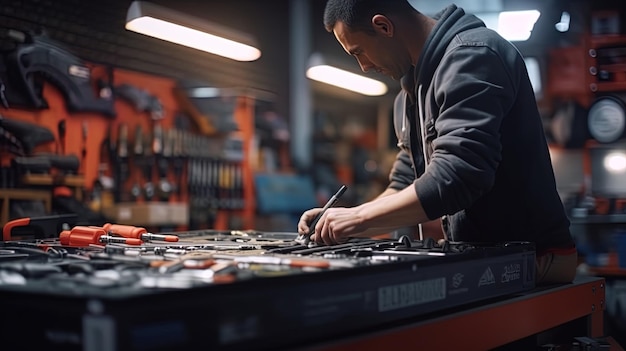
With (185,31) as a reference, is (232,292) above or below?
below

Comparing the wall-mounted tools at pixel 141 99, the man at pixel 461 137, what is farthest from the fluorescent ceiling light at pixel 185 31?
the man at pixel 461 137

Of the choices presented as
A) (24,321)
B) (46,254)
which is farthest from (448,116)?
(24,321)

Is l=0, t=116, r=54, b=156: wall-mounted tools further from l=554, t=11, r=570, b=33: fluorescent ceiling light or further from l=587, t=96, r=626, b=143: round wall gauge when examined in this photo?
l=587, t=96, r=626, b=143: round wall gauge

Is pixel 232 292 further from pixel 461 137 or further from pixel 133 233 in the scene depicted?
pixel 133 233

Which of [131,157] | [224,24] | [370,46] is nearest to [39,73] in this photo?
[131,157]

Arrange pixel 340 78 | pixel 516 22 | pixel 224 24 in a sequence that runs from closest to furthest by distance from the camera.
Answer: pixel 516 22
pixel 340 78
pixel 224 24

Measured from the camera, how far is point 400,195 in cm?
149

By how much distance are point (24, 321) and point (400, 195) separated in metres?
0.80

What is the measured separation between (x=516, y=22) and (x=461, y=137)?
3250 millimetres

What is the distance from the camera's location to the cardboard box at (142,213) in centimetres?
445

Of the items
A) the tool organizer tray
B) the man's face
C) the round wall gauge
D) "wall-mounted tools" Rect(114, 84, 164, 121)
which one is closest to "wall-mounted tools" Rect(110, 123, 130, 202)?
"wall-mounted tools" Rect(114, 84, 164, 121)

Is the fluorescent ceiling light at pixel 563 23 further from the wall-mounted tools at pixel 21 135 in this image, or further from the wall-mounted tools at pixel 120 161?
the wall-mounted tools at pixel 21 135

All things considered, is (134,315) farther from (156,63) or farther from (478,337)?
(156,63)

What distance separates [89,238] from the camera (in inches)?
66.3
